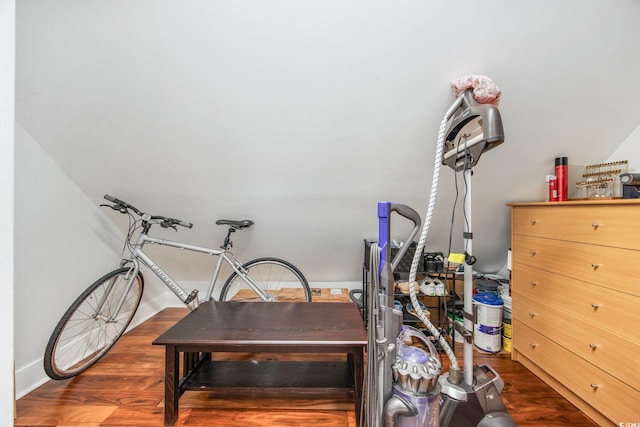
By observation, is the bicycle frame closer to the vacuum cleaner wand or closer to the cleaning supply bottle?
the vacuum cleaner wand

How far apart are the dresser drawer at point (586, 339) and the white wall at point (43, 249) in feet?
9.68

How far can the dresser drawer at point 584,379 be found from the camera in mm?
1122

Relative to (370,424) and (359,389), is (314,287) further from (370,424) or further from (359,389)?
(370,424)

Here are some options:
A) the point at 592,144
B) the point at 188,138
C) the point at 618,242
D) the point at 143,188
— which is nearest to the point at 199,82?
the point at 188,138

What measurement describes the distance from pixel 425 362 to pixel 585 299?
3.29 feet

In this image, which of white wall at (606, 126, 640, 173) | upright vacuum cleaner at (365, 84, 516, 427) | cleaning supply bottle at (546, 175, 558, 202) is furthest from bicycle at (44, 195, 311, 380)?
white wall at (606, 126, 640, 173)

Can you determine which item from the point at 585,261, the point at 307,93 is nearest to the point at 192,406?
the point at 307,93

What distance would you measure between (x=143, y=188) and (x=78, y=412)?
1319mm

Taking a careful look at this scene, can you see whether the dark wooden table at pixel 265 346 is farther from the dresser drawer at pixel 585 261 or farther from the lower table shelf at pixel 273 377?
the dresser drawer at pixel 585 261

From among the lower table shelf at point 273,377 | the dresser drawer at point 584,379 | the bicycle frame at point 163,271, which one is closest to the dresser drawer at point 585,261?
the dresser drawer at point 584,379

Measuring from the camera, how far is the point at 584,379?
1290 mm

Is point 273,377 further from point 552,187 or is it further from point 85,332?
point 552,187
